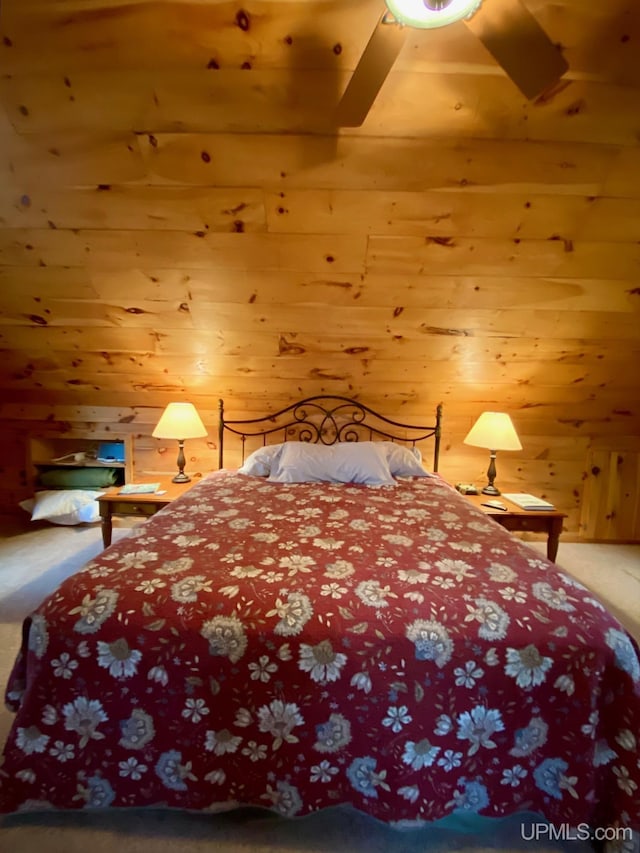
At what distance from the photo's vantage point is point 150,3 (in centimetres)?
158

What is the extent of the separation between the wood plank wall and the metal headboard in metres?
0.12

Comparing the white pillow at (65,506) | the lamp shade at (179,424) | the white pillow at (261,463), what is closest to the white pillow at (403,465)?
the white pillow at (261,463)

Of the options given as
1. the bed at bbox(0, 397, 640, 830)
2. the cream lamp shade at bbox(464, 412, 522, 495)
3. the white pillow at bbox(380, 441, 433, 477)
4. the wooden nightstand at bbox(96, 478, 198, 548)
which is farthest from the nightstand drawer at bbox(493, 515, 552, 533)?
the wooden nightstand at bbox(96, 478, 198, 548)

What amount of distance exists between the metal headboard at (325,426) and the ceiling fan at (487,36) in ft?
7.34

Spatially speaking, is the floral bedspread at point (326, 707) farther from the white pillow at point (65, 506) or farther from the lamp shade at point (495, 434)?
the white pillow at point (65, 506)

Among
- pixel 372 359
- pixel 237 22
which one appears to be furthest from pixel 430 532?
pixel 237 22

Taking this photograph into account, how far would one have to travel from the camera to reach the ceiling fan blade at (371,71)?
1271mm

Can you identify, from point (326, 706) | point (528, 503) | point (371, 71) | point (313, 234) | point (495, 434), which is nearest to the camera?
point (326, 706)

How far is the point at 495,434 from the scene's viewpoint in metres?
2.93

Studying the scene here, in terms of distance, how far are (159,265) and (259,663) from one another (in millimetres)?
2332

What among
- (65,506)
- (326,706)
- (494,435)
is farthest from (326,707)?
(65,506)

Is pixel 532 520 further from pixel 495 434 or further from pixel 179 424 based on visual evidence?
pixel 179 424

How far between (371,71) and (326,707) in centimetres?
206

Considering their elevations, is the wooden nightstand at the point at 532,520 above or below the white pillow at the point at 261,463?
below
